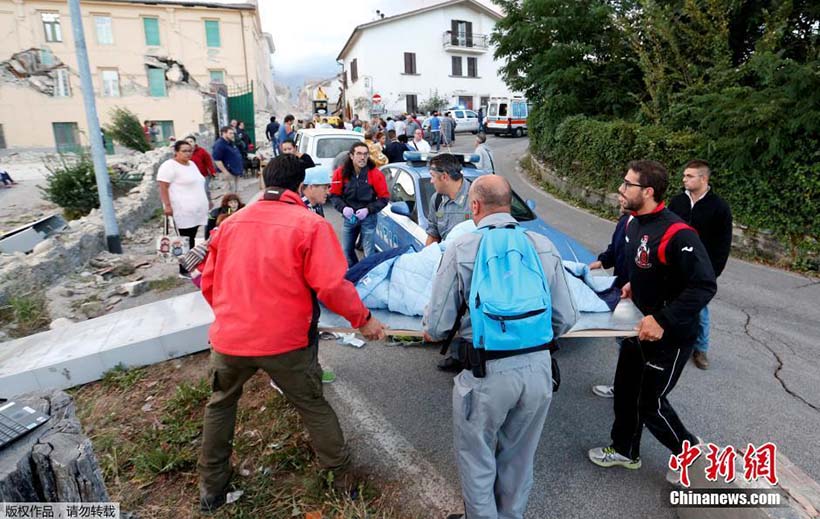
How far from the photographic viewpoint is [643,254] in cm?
274

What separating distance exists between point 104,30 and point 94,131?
31.1 m

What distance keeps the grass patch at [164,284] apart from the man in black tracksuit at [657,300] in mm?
5935

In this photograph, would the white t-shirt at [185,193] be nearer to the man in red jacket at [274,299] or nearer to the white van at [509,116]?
the man in red jacket at [274,299]

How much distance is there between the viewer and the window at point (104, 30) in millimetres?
31109

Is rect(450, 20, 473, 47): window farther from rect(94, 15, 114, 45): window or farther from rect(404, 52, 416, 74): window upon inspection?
rect(94, 15, 114, 45): window

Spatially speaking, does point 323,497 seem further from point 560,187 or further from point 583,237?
point 560,187

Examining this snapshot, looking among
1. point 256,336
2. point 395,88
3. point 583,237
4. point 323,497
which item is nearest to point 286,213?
point 256,336

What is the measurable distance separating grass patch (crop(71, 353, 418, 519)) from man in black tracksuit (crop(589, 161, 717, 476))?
152cm

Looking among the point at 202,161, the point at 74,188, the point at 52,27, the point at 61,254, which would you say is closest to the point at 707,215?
the point at 61,254

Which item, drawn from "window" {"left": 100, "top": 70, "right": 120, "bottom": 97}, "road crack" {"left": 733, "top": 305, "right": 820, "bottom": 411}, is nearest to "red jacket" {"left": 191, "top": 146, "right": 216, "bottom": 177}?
"road crack" {"left": 733, "top": 305, "right": 820, "bottom": 411}

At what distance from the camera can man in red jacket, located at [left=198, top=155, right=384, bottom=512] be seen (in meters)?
2.46

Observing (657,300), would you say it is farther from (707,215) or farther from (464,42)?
(464,42)

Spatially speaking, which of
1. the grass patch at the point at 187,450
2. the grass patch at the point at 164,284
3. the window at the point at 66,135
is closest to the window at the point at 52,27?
the window at the point at 66,135

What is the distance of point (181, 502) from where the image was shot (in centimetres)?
288
